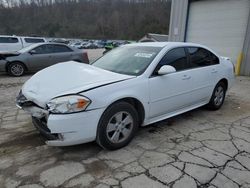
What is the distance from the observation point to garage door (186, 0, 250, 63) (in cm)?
1005

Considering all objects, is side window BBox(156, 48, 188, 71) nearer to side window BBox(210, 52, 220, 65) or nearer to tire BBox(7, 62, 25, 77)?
side window BBox(210, 52, 220, 65)

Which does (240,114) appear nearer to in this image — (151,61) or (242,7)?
(151,61)

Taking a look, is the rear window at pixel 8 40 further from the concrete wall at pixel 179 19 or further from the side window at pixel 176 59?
the side window at pixel 176 59

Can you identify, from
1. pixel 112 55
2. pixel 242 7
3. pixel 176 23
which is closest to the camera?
pixel 112 55

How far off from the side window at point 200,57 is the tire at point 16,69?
23.2 feet

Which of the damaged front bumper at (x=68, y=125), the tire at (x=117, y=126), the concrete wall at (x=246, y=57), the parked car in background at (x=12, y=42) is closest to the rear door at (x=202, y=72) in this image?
the tire at (x=117, y=126)

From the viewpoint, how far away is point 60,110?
2.59 metres

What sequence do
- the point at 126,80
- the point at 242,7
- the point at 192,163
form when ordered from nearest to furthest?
1. the point at 192,163
2. the point at 126,80
3. the point at 242,7

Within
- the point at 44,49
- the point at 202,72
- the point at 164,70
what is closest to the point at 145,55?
the point at 164,70

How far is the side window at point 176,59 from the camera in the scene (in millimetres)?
3628

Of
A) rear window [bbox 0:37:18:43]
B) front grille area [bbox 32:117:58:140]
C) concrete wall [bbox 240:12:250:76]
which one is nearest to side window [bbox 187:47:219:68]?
front grille area [bbox 32:117:58:140]

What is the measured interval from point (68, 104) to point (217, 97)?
3511 mm

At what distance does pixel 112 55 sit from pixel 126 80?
1.22 meters

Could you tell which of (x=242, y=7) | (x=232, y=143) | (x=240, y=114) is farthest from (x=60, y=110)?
(x=242, y=7)
